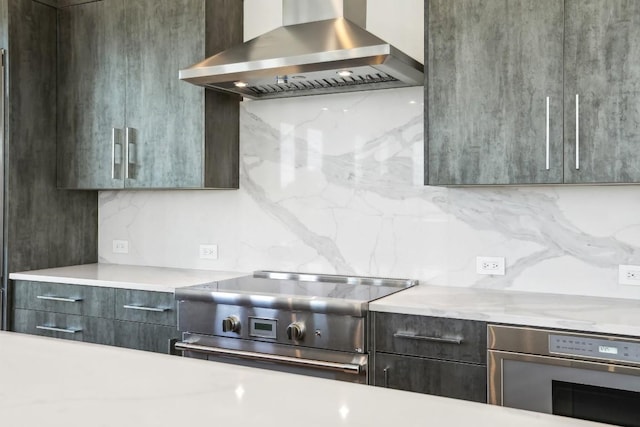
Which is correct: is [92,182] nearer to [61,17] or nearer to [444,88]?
[61,17]

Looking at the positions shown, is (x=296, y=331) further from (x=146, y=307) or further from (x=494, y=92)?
(x=494, y=92)

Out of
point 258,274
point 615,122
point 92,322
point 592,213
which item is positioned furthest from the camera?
point 258,274

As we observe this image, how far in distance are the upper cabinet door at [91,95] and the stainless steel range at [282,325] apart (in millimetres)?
1081

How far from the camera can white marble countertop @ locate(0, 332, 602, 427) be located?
93 centimetres

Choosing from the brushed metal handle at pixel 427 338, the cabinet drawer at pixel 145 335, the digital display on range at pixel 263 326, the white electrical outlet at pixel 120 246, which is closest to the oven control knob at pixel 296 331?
the digital display on range at pixel 263 326

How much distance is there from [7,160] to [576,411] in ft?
9.95

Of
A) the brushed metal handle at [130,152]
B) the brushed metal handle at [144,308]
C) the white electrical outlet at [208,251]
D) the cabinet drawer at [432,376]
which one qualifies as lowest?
the cabinet drawer at [432,376]

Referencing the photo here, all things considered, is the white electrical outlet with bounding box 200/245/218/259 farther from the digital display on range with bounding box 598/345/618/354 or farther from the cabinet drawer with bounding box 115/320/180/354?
the digital display on range with bounding box 598/345/618/354

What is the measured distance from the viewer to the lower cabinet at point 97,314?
2.89 m

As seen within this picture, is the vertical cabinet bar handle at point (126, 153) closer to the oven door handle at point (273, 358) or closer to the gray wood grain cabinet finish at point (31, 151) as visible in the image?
the gray wood grain cabinet finish at point (31, 151)

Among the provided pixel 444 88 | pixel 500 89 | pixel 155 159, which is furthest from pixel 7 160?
pixel 500 89

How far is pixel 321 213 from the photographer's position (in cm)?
322

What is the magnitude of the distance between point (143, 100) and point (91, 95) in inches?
15.5

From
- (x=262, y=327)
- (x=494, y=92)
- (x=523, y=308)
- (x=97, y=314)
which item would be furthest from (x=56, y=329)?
(x=494, y=92)
